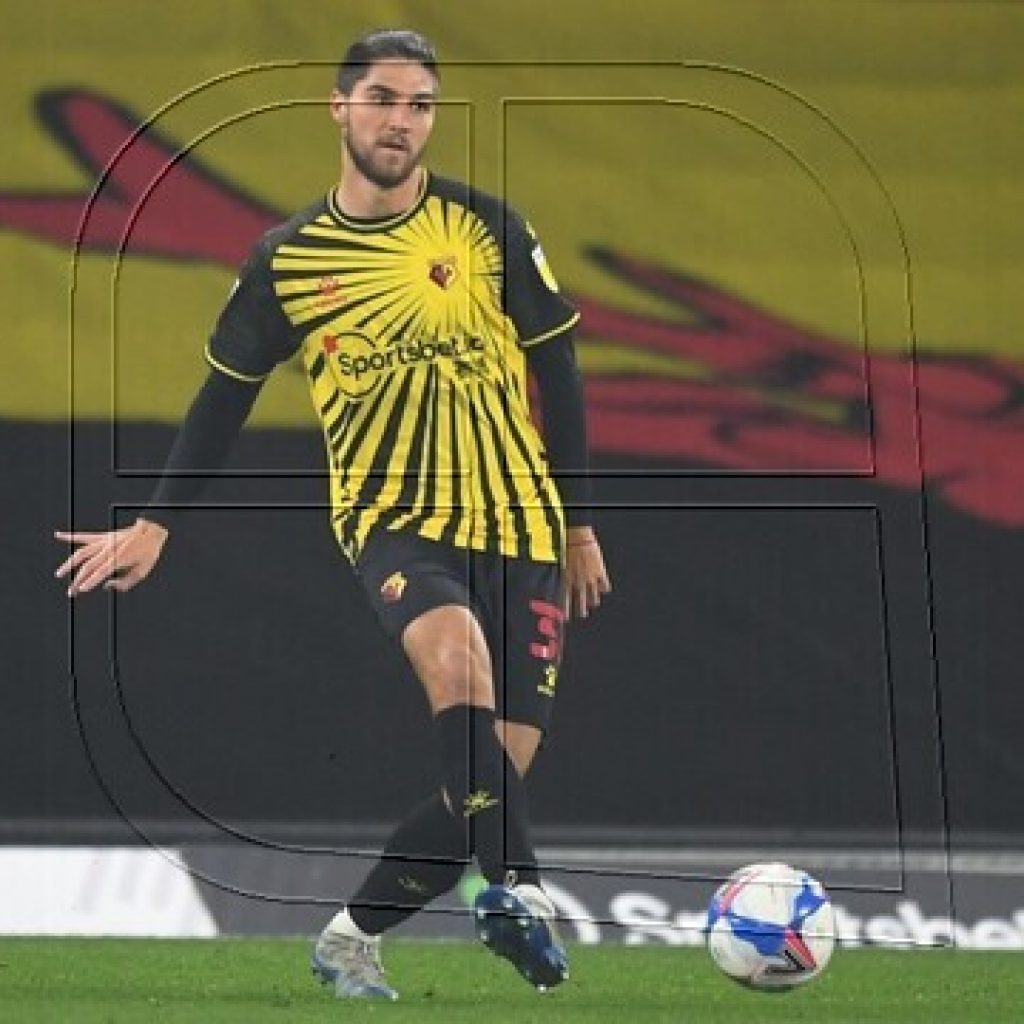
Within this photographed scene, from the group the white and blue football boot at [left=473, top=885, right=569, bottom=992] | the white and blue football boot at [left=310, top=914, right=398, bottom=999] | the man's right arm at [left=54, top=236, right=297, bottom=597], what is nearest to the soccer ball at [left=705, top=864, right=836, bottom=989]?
the white and blue football boot at [left=473, top=885, right=569, bottom=992]

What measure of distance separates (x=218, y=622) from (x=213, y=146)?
1.38m

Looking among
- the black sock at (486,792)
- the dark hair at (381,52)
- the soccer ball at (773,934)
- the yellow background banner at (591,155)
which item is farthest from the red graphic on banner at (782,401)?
the soccer ball at (773,934)

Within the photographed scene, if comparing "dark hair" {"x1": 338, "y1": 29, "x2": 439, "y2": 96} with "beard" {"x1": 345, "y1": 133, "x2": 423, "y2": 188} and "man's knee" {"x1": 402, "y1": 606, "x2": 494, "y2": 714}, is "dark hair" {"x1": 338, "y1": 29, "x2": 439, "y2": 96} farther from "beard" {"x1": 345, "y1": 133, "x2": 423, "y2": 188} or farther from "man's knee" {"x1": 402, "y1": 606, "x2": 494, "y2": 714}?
"man's knee" {"x1": 402, "y1": 606, "x2": 494, "y2": 714}

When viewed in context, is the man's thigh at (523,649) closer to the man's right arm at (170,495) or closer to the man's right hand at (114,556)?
the man's right arm at (170,495)

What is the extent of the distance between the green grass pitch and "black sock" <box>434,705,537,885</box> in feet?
1.06

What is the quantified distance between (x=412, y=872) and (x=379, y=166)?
2188 millimetres

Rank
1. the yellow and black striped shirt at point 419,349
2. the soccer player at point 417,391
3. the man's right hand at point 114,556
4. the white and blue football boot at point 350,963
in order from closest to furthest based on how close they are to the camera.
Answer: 1. the white and blue football boot at point 350,963
2. the soccer player at point 417,391
3. the yellow and black striped shirt at point 419,349
4. the man's right hand at point 114,556

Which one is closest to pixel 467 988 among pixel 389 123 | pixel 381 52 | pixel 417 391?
pixel 417 391

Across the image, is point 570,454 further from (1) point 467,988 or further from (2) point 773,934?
(2) point 773,934

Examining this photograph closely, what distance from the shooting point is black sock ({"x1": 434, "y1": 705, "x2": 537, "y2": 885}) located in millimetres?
6535

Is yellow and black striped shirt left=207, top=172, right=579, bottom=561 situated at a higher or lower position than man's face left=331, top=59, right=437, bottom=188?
lower

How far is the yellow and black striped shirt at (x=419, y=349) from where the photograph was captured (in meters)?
7.58

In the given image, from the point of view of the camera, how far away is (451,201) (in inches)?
304

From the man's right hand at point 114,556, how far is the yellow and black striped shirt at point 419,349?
1.92 ft
